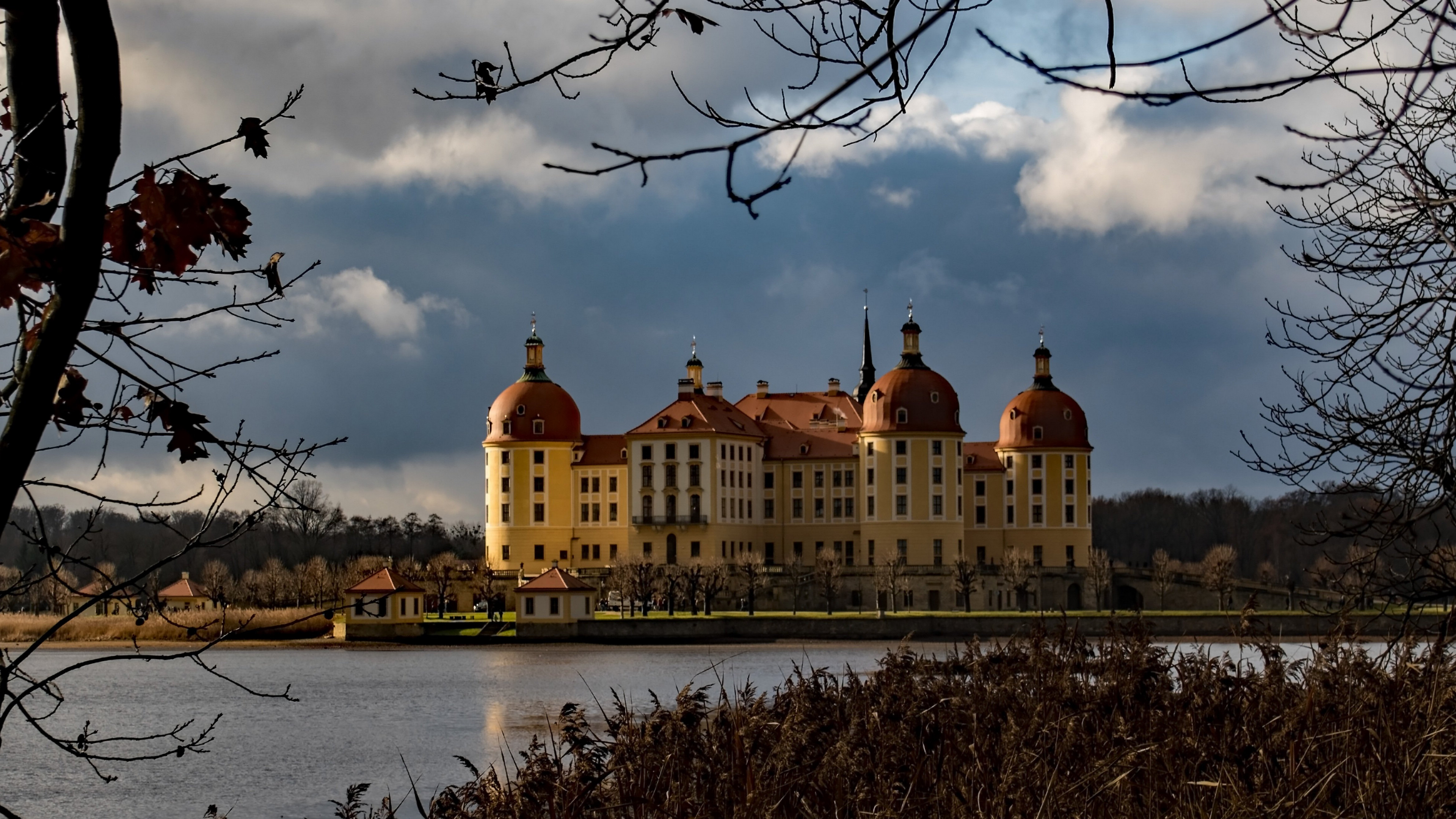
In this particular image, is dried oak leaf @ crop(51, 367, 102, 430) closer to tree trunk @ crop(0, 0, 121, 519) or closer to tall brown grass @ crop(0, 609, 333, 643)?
tree trunk @ crop(0, 0, 121, 519)

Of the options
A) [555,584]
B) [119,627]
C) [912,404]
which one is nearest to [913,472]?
[912,404]

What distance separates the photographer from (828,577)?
72375 millimetres

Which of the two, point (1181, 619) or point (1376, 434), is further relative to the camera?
point (1181, 619)

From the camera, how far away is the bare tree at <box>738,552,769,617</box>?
233 feet

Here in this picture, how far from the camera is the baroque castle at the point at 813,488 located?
76812mm

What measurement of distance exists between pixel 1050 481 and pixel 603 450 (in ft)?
73.2

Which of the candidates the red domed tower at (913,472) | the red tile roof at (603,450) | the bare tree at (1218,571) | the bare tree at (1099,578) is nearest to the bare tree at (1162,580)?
the bare tree at (1218,571)

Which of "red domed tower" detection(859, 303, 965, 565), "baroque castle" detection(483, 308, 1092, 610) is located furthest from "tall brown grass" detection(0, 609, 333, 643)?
"red domed tower" detection(859, 303, 965, 565)

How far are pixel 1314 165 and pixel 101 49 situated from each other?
276 inches

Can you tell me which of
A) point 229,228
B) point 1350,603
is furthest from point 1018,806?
point 1350,603

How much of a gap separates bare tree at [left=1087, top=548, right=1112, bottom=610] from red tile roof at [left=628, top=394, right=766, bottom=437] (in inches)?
707

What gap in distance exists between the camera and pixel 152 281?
11.7 ft

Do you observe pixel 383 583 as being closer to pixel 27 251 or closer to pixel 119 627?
pixel 119 627

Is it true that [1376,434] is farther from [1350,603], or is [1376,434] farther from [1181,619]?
[1181,619]
